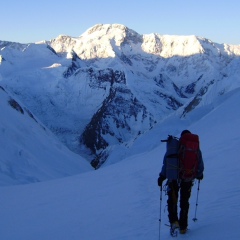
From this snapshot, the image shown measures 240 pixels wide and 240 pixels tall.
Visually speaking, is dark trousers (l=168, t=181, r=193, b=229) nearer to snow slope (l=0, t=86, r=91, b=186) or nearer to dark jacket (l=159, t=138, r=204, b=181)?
dark jacket (l=159, t=138, r=204, b=181)

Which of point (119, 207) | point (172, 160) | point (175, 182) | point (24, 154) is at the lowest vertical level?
point (24, 154)

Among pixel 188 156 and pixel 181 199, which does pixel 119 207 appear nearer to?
pixel 181 199

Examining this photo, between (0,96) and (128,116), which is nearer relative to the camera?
(0,96)

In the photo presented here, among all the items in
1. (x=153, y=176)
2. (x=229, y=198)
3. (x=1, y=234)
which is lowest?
(x=153, y=176)

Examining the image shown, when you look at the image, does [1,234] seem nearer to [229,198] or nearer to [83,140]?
[229,198]

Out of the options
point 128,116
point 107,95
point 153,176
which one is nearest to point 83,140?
point 128,116

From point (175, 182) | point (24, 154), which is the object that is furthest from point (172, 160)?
point (24, 154)

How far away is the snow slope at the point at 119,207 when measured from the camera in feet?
29.0

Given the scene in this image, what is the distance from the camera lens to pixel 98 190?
55.4 feet

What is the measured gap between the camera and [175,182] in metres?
7.92

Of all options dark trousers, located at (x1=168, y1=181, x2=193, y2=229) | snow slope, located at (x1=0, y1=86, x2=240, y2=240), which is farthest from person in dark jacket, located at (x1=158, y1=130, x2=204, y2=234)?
snow slope, located at (x1=0, y1=86, x2=240, y2=240)

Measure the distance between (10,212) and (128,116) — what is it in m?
126

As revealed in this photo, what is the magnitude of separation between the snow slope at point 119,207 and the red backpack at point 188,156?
104 centimetres

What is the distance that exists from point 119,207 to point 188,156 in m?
5.48
